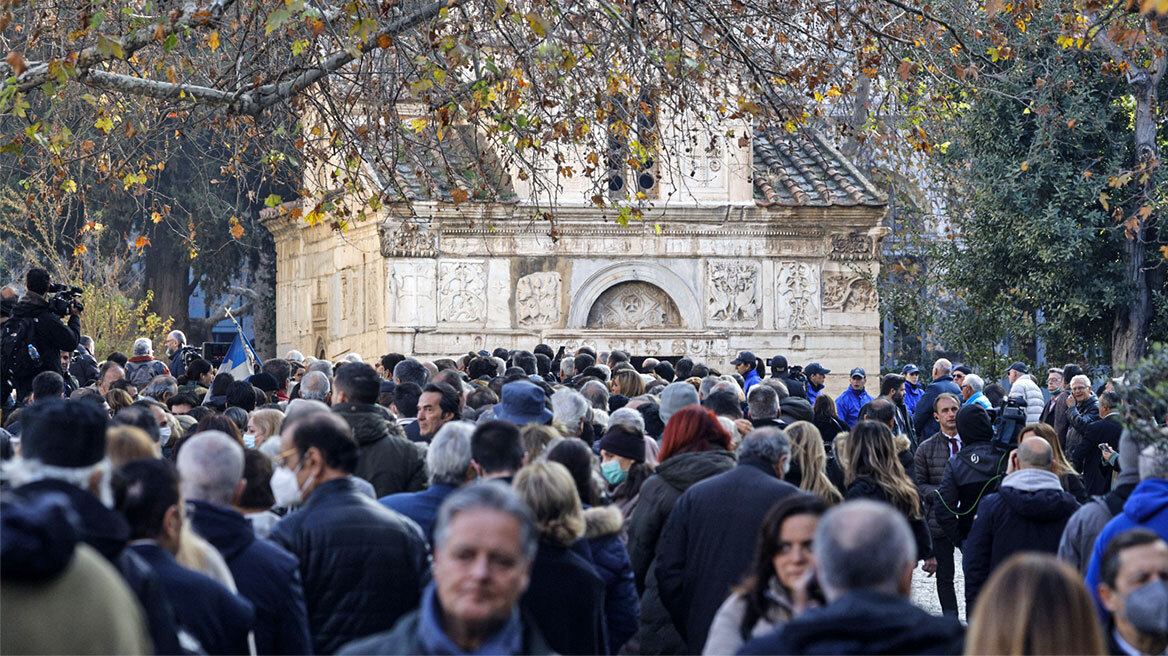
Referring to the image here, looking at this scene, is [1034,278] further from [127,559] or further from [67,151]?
[127,559]

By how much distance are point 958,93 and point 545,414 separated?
58.4ft

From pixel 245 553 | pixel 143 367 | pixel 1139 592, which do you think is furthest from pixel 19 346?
pixel 1139 592

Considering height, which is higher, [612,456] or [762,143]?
[762,143]

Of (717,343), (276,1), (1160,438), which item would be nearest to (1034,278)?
(717,343)

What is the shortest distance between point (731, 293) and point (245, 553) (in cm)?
2045

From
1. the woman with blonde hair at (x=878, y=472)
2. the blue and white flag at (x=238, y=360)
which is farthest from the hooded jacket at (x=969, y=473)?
the blue and white flag at (x=238, y=360)

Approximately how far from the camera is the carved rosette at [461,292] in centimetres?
2450

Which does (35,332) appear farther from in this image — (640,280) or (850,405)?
(640,280)

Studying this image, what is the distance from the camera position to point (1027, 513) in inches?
342

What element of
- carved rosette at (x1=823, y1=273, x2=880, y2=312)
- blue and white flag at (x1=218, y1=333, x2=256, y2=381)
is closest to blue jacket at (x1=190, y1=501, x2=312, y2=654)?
blue and white flag at (x1=218, y1=333, x2=256, y2=381)

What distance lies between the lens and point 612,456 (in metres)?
8.39

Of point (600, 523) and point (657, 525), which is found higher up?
point (600, 523)

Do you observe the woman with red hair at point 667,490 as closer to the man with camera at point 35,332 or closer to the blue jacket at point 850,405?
the man with camera at point 35,332

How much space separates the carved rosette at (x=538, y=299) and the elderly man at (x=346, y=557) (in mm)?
19169
